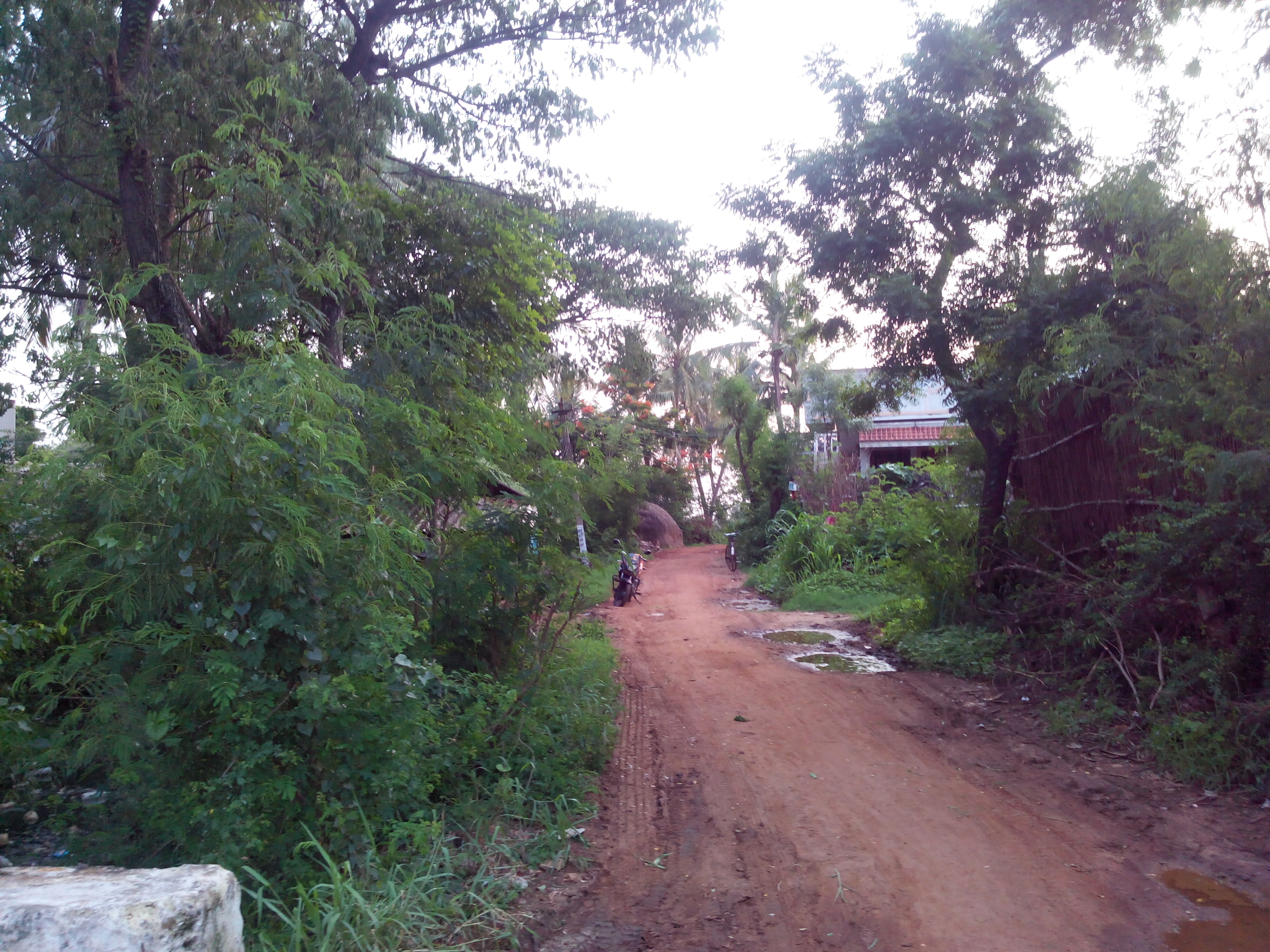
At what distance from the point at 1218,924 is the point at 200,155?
25.7 feet

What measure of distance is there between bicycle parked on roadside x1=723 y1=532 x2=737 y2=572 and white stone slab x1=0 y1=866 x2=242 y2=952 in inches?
805

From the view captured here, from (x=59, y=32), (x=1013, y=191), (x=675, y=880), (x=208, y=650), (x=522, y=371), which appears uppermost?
(x=59, y=32)

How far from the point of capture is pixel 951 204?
9.27 metres

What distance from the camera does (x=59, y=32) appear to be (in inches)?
311

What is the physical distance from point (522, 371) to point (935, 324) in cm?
423

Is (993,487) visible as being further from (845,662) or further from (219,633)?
(219,633)

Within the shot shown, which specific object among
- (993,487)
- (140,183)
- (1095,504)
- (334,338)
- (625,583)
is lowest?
(625,583)

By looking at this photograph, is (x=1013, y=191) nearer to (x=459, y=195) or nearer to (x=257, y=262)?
(x=459, y=195)

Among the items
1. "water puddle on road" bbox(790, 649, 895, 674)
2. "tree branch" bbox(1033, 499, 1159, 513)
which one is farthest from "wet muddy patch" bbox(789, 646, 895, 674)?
"tree branch" bbox(1033, 499, 1159, 513)

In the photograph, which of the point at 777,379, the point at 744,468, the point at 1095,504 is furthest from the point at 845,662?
the point at 777,379

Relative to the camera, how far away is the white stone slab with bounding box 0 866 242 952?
2449 mm

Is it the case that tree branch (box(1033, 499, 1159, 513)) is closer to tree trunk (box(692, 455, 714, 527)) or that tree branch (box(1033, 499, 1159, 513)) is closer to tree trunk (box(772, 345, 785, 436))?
tree trunk (box(772, 345, 785, 436))

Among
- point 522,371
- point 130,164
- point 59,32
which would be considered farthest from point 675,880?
point 59,32

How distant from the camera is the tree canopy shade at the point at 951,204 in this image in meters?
9.06
